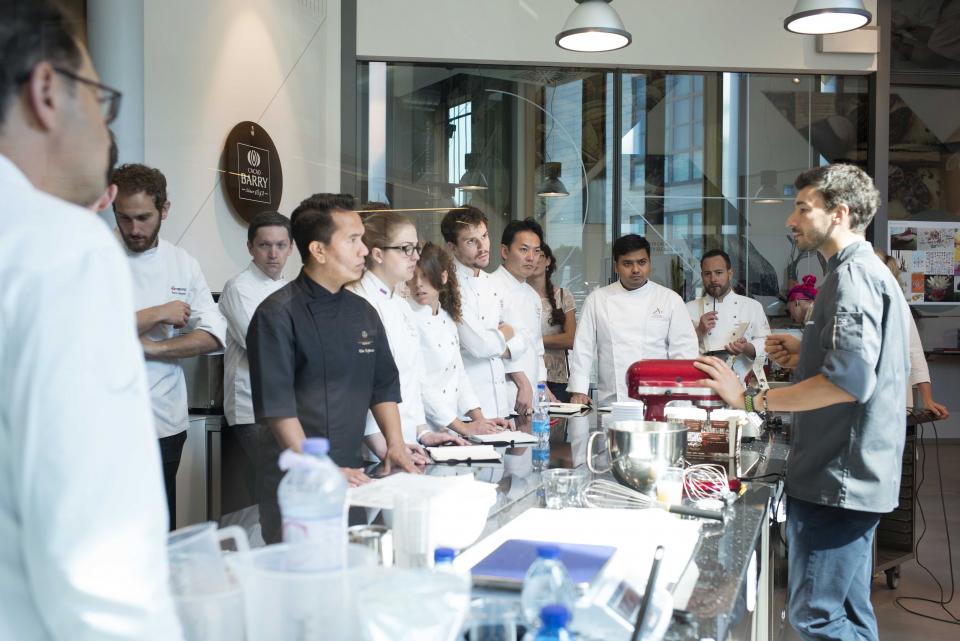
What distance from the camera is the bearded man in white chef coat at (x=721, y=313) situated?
4.87 meters

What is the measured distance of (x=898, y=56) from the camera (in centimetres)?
842

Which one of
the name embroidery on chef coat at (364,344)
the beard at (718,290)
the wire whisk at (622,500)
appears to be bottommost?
the wire whisk at (622,500)

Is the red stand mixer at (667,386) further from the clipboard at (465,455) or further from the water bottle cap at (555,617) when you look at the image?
the water bottle cap at (555,617)

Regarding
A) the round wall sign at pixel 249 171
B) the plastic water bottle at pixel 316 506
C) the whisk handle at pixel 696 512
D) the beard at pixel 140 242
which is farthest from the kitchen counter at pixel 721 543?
the round wall sign at pixel 249 171

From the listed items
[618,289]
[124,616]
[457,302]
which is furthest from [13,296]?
[618,289]

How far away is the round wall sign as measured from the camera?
3.26 metres

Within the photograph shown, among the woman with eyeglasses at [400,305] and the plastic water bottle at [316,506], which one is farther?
the woman with eyeglasses at [400,305]

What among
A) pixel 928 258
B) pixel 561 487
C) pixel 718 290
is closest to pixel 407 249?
pixel 561 487

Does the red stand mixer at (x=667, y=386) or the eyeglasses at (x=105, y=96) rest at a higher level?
the eyeglasses at (x=105, y=96)

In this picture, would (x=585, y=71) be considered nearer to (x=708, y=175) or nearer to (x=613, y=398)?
(x=708, y=175)

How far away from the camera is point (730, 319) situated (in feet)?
16.3

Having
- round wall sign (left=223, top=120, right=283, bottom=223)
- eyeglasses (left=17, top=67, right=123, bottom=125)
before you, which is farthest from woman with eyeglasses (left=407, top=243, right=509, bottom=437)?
eyeglasses (left=17, top=67, right=123, bottom=125)

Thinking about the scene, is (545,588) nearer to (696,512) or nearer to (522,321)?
(696,512)

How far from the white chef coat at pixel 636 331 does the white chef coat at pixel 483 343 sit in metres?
0.61
